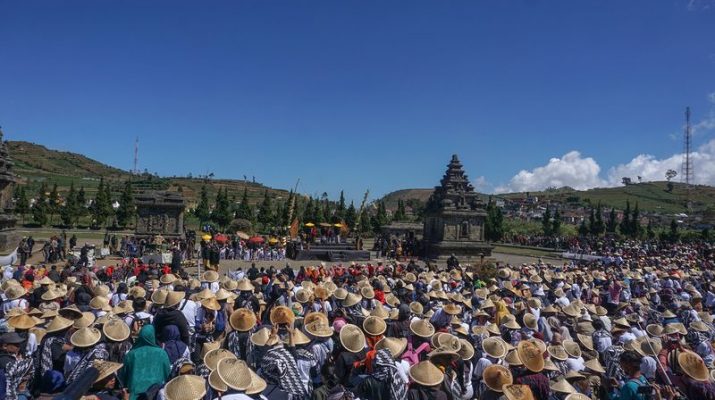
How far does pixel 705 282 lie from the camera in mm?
22016

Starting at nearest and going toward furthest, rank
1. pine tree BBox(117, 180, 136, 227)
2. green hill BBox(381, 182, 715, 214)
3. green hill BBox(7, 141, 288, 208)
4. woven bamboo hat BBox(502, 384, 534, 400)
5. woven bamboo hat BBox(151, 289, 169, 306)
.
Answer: woven bamboo hat BBox(502, 384, 534, 400) → woven bamboo hat BBox(151, 289, 169, 306) → pine tree BBox(117, 180, 136, 227) → green hill BBox(7, 141, 288, 208) → green hill BBox(381, 182, 715, 214)

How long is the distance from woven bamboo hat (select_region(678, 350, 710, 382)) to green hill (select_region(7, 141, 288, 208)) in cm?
9641

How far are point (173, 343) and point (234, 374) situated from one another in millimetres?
3142

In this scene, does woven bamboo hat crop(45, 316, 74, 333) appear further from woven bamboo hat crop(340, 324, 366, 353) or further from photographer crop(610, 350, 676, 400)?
photographer crop(610, 350, 676, 400)

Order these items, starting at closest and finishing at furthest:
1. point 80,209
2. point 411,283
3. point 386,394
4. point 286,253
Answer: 1. point 386,394
2. point 411,283
3. point 286,253
4. point 80,209

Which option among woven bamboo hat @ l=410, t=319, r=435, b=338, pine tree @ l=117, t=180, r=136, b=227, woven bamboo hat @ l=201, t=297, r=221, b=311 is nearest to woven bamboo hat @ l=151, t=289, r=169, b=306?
woven bamboo hat @ l=201, t=297, r=221, b=311

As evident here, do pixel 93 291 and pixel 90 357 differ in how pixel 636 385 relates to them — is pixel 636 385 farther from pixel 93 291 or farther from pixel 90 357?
pixel 93 291

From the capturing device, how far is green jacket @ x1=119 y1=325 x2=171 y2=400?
6.52m

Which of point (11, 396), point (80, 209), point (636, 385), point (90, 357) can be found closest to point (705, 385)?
point (636, 385)

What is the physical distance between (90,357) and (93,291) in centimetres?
658

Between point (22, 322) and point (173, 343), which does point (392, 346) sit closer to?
point (173, 343)

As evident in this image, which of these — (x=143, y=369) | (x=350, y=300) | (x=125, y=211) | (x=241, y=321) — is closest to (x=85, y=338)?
(x=143, y=369)

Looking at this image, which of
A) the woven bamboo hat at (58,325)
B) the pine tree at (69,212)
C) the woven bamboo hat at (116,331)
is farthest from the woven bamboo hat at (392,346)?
the pine tree at (69,212)

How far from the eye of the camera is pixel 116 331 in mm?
7828
